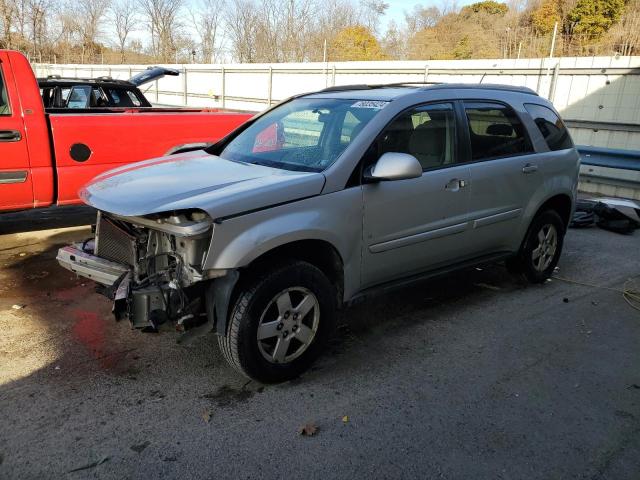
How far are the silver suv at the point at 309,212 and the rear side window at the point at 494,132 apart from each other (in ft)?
0.04

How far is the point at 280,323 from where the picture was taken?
3389mm

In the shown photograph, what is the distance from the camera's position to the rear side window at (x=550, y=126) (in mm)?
5133

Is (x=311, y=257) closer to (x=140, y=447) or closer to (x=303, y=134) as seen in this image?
(x=303, y=134)

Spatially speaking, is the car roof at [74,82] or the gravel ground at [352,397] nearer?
the gravel ground at [352,397]

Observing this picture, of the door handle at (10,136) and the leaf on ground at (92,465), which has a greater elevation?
the door handle at (10,136)

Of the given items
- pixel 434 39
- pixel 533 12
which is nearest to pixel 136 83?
pixel 434 39

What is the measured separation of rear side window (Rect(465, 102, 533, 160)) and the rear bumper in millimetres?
2812

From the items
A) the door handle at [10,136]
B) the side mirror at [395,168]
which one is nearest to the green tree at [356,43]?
the door handle at [10,136]

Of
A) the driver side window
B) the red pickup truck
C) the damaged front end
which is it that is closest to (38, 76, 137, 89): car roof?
the red pickup truck

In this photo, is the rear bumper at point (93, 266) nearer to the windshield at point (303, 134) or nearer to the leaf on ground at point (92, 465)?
the leaf on ground at point (92, 465)

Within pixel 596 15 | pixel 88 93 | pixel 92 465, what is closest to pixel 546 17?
pixel 596 15

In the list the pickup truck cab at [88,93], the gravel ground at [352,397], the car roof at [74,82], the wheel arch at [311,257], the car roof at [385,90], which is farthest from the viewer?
the pickup truck cab at [88,93]

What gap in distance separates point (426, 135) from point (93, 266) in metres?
2.53

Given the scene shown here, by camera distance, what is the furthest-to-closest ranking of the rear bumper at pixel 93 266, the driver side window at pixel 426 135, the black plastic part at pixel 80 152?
the black plastic part at pixel 80 152
the driver side window at pixel 426 135
the rear bumper at pixel 93 266
